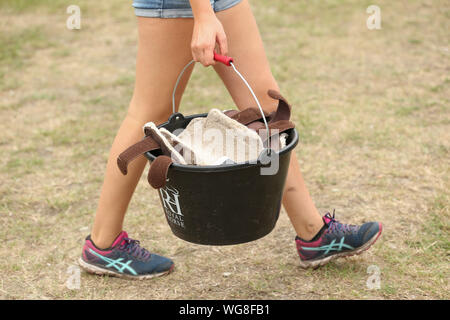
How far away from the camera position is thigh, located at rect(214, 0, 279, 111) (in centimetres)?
213

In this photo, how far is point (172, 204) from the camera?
1.95 meters

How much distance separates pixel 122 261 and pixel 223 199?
0.82 m

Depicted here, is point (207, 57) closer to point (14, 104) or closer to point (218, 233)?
point (218, 233)

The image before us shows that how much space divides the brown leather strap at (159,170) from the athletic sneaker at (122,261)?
0.78 m

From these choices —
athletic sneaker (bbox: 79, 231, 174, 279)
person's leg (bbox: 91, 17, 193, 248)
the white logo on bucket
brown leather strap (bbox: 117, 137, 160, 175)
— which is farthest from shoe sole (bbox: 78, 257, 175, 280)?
brown leather strap (bbox: 117, 137, 160, 175)

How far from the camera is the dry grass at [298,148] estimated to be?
8.03 ft

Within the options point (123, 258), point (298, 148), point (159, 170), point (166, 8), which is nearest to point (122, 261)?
point (123, 258)

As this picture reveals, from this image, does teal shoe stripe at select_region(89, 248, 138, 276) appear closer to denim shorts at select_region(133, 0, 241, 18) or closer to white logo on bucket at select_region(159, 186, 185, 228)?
white logo on bucket at select_region(159, 186, 185, 228)

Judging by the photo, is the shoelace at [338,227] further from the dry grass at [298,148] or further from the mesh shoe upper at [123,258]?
the mesh shoe upper at [123,258]

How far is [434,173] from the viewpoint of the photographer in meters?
3.19

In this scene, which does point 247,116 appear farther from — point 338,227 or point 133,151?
point 338,227

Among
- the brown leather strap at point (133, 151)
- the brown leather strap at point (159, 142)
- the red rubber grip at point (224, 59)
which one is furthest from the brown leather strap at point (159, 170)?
the red rubber grip at point (224, 59)

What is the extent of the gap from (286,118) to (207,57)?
0.38 m
